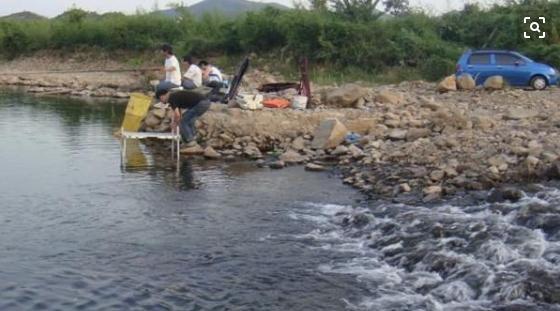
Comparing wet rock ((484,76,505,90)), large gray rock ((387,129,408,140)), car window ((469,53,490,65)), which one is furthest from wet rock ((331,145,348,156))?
car window ((469,53,490,65))

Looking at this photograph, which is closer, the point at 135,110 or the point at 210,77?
the point at 135,110

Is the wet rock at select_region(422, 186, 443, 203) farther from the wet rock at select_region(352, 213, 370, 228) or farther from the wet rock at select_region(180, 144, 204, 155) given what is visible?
the wet rock at select_region(180, 144, 204, 155)

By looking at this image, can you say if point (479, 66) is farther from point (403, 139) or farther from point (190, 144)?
point (190, 144)

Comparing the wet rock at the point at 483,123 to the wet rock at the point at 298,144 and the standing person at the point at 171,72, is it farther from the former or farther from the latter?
the standing person at the point at 171,72

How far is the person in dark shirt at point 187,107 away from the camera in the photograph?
48.8 ft

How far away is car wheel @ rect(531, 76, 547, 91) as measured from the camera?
71.6 ft

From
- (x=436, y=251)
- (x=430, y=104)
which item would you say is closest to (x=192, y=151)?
(x=430, y=104)

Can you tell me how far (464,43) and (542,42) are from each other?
4138mm

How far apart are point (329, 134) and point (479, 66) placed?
8804 millimetres

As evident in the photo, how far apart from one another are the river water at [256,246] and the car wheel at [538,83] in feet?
35.9

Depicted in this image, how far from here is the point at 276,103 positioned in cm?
1761

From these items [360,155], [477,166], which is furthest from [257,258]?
[360,155]

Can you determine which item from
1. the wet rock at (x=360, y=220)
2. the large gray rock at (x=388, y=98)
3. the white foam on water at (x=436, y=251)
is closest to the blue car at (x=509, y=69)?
the large gray rock at (x=388, y=98)

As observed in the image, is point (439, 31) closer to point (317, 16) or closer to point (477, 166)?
point (317, 16)
